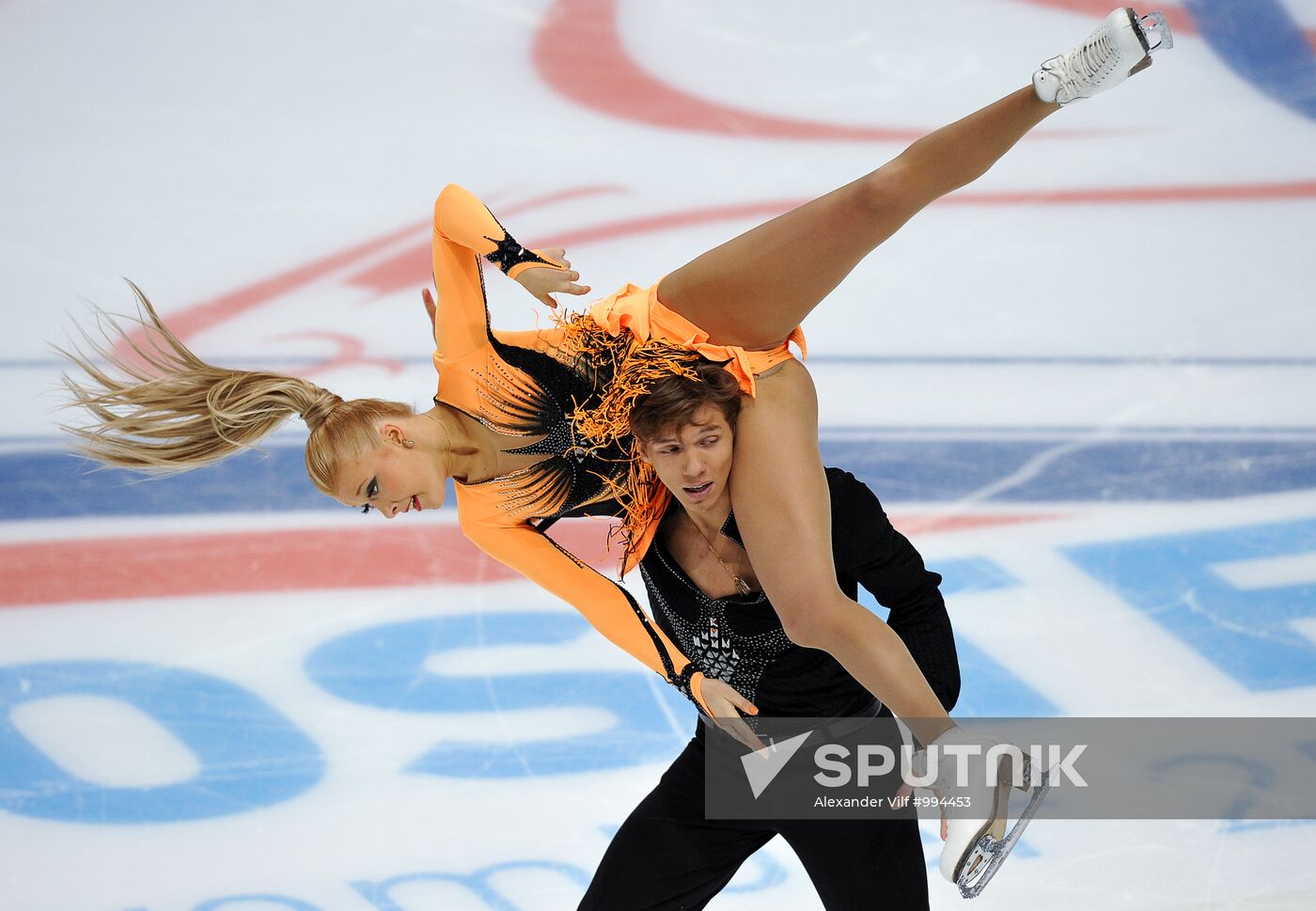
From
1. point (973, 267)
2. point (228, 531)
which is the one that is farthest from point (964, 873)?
point (973, 267)

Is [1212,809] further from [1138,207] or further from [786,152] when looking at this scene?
[786,152]

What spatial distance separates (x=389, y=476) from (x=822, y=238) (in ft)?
3.14

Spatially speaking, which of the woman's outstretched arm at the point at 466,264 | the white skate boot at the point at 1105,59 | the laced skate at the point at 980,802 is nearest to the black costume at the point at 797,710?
the laced skate at the point at 980,802

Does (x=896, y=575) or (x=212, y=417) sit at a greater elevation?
(x=212, y=417)

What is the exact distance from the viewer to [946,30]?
593 centimetres

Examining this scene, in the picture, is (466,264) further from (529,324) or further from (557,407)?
(529,324)

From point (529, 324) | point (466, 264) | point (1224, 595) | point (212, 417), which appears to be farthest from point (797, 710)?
point (529, 324)

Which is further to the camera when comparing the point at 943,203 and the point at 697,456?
the point at 943,203

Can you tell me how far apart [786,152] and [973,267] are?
946 millimetres

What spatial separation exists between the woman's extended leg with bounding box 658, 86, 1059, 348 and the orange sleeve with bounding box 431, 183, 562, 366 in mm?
346

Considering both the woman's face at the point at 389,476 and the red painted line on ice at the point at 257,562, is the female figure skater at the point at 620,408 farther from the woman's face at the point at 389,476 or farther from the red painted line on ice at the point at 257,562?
the red painted line on ice at the point at 257,562

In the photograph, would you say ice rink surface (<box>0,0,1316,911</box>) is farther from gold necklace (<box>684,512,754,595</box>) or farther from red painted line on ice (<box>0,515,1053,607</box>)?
gold necklace (<box>684,512,754,595</box>)

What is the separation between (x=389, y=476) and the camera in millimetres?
2742

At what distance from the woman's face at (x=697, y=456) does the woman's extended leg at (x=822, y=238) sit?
0.25m
